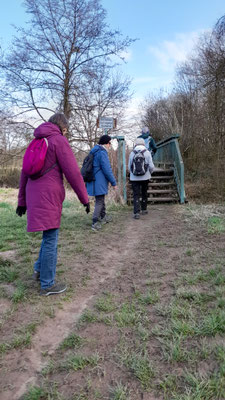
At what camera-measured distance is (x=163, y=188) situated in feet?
29.0

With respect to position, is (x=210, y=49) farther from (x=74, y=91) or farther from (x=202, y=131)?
(x=74, y=91)

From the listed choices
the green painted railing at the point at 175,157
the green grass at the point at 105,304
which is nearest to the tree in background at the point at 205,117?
the green painted railing at the point at 175,157

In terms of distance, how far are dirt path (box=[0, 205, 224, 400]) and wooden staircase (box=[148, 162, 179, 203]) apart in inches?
77.7

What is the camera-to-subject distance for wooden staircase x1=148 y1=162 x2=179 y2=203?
27.0ft

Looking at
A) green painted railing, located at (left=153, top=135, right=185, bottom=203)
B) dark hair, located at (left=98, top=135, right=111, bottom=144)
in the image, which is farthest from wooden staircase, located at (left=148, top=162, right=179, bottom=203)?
dark hair, located at (left=98, top=135, right=111, bottom=144)

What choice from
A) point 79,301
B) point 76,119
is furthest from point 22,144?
point 79,301

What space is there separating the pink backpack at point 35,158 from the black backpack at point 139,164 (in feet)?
12.0

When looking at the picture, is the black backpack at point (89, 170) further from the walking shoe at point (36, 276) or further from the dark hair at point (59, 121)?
the walking shoe at point (36, 276)

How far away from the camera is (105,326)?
7.36ft

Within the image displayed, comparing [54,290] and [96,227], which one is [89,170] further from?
[54,290]

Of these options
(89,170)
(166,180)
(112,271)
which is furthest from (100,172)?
(166,180)

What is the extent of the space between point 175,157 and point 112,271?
6037 mm

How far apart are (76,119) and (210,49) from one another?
6901 millimetres

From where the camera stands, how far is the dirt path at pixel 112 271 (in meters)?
1.87
